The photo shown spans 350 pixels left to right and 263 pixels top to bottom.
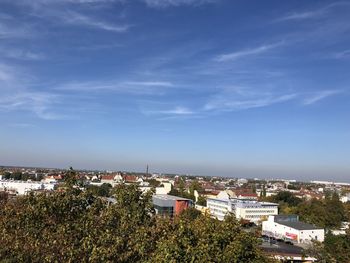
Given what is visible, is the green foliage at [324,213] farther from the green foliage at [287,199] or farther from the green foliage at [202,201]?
the green foliage at [202,201]

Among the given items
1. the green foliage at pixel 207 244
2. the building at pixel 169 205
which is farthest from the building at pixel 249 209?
the green foliage at pixel 207 244

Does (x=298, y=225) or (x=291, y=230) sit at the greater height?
(x=298, y=225)

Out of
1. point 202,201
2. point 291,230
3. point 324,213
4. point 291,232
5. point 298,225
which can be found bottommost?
point 291,232

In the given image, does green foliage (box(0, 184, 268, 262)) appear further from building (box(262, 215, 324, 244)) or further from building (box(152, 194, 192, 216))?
building (box(152, 194, 192, 216))

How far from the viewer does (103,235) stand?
406 inches

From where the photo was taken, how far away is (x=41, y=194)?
12414mm

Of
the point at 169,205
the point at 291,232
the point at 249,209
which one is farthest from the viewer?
the point at 249,209

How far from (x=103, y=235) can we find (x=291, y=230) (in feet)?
162

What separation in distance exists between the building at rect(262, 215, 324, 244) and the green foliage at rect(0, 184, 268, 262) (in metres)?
43.1

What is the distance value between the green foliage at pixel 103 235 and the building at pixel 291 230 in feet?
141

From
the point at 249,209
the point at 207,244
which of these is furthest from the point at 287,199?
the point at 207,244

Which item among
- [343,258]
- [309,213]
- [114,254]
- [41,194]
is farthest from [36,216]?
[309,213]

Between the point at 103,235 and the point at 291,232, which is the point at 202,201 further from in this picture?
the point at 103,235

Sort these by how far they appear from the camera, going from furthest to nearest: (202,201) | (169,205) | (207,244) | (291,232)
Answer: (202,201)
(169,205)
(291,232)
(207,244)
